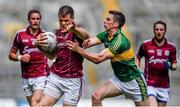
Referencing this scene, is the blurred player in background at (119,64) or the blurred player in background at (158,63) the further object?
the blurred player in background at (158,63)

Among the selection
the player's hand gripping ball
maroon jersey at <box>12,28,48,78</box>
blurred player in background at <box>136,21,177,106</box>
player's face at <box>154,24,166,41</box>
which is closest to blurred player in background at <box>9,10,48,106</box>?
maroon jersey at <box>12,28,48,78</box>

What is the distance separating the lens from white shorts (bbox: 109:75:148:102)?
981cm

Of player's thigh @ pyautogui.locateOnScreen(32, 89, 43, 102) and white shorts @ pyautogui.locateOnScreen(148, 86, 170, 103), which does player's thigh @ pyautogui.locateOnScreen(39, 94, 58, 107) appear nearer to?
player's thigh @ pyautogui.locateOnScreen(32, 89, 43, 102)

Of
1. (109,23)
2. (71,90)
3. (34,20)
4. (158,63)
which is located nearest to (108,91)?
(71,90)

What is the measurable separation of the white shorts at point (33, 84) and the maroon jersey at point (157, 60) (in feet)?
5.51

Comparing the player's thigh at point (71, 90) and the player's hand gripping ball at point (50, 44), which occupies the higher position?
the player's hand gripping ball at point (50, 44)

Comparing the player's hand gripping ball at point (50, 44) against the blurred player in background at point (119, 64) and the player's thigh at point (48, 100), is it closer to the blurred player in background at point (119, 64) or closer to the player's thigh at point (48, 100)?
the blurred player in background at point (119, 64)

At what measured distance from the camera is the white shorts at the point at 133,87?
32.2ft

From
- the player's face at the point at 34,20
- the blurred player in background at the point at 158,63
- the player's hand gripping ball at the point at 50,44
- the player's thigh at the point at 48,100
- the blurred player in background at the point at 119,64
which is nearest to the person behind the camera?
the player's hand gripping ball at the point at 50,44

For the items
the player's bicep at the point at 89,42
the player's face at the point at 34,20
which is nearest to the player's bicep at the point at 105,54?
the player's bicep at the point at 89,42

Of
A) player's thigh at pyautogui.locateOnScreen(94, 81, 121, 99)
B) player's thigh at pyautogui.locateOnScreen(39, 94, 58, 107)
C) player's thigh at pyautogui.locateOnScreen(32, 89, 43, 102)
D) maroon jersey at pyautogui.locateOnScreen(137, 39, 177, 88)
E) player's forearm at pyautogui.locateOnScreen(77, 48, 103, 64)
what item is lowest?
player's thigh at pyautogui.locateOnScreen(32, 89, 43, 102)

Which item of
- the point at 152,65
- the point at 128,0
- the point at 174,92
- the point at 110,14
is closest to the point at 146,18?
the point at 128,0

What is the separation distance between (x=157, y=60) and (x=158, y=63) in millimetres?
52

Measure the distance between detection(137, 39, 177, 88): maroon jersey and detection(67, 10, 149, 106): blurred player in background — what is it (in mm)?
1528
